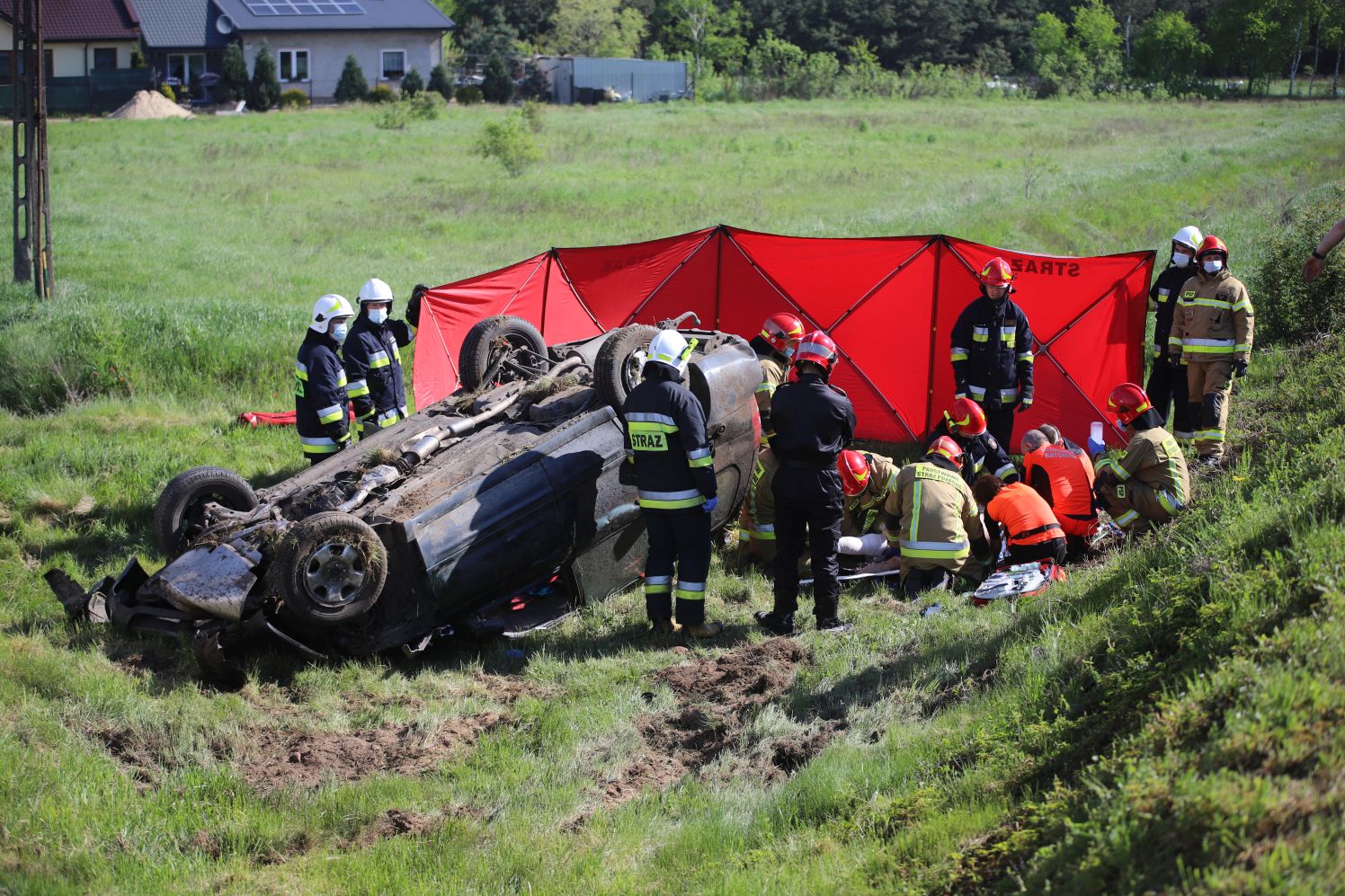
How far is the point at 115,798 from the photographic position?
5824 millimetres

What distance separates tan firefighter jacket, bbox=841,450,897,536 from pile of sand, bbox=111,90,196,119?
4059 centimetres

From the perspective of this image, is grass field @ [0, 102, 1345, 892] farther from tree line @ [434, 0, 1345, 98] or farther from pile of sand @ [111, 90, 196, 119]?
tree line @ [434, 0, 1345, 98]

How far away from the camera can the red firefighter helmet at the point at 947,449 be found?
8.28 metres

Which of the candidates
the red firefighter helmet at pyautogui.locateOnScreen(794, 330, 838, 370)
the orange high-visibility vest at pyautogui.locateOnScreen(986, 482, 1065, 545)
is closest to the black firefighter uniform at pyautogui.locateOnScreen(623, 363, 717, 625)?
the red firefighter helmet at pyautogui.locateOnScreen(794, 330, 838, 370)

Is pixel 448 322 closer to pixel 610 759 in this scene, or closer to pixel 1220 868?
pixel 610 759

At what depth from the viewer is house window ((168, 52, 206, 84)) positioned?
50500 mm

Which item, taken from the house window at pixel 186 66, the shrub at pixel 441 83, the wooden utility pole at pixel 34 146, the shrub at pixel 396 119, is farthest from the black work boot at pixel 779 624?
the house window at pixel 186 66

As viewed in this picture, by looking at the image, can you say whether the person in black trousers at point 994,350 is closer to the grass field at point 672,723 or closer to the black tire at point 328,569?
the grass field at point 672,723

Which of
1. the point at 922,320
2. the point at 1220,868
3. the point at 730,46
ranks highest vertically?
the point at 730,46

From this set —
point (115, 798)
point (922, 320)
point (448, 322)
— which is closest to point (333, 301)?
point (448, 322)

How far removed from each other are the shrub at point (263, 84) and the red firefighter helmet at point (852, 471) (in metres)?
45.1

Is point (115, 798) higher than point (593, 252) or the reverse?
the reverse

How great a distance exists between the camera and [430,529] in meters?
7.11

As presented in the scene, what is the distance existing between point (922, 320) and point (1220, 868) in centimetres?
802
